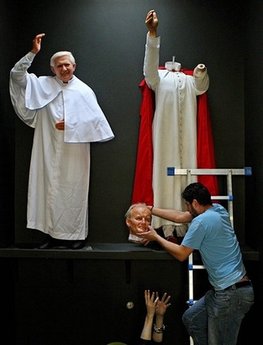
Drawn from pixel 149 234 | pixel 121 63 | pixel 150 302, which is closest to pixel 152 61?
pixel 121 63

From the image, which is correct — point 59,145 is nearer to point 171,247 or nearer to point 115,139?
point 115,139

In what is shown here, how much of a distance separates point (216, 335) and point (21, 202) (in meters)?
1.71

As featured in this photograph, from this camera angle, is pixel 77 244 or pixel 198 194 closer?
pixel 198 194

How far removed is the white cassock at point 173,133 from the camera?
10.5 ft

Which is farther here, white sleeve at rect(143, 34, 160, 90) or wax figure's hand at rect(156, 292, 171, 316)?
wax figure's hand at rect(156, 292, 171, 316)

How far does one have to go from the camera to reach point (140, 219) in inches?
118

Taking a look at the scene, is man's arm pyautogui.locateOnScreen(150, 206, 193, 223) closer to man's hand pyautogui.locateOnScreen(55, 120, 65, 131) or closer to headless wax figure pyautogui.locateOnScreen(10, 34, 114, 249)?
headless wax figure pyautogui.locateOnScreen(10, 34, 114, 249)

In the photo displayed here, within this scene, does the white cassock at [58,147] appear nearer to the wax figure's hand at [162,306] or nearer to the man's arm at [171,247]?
the man's arm at [171,247]

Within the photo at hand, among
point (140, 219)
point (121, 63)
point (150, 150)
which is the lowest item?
point (140, 219)

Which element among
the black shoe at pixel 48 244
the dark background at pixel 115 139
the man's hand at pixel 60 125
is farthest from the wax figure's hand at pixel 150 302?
the man's hand at pixel 60 125

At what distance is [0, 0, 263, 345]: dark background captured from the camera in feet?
11.1

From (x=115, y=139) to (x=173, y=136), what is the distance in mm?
491

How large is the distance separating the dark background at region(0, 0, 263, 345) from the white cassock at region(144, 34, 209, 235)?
0.28m

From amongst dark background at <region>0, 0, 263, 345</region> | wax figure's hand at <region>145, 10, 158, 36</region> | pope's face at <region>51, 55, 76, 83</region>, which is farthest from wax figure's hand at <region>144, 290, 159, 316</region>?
wax figure's hand at <region>145, 10, 158, 36</region>
